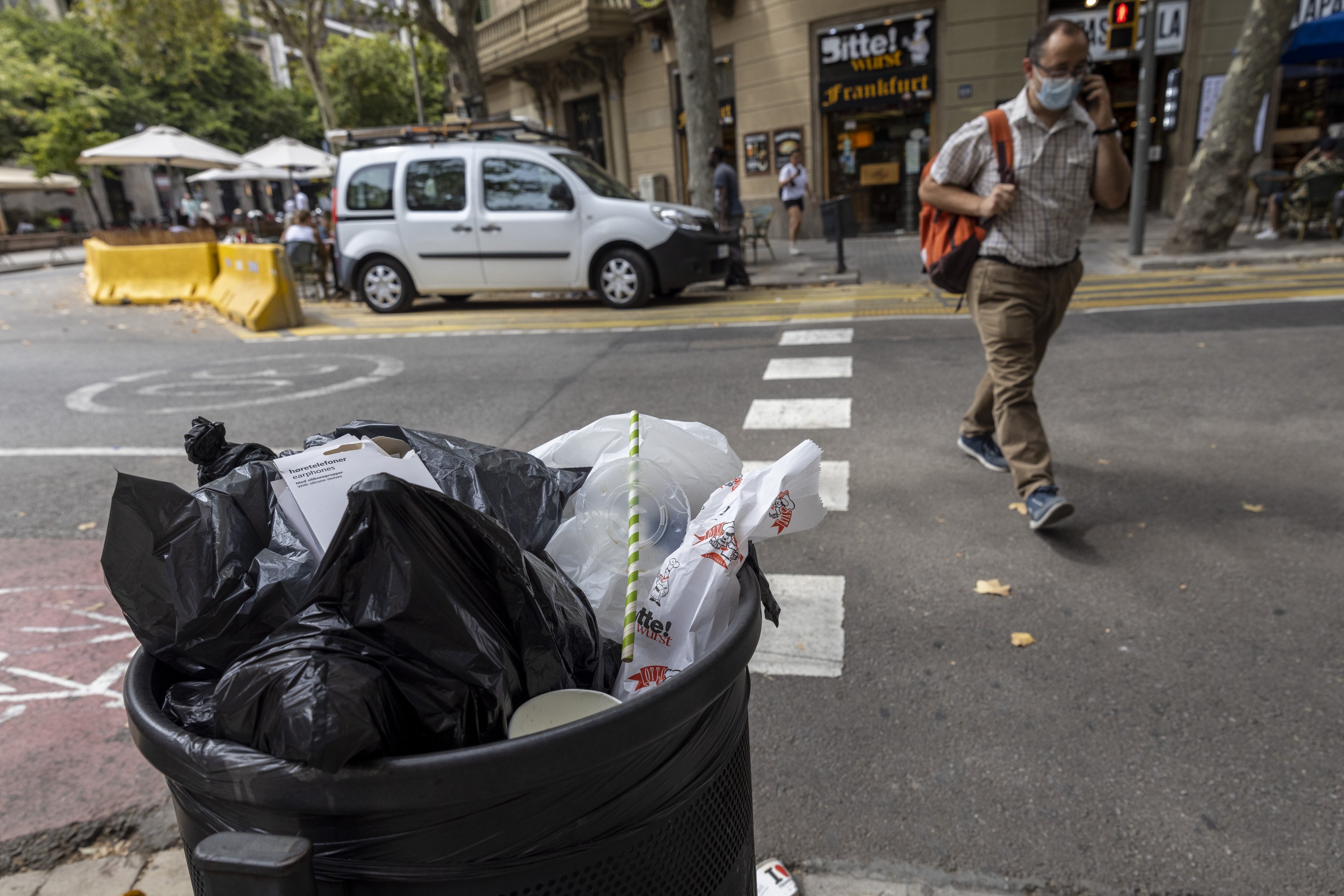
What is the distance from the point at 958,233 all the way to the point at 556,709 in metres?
3.48

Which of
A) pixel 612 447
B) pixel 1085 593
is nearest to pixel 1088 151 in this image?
pixel 1085 593

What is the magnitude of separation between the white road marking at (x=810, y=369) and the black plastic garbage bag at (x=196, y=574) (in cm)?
576

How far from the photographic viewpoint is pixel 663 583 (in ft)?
4.45

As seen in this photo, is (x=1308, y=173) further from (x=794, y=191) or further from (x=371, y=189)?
(x=371, y=189)

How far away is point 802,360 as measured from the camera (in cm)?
729

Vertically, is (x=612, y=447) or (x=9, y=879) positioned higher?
(x=612, y=447)

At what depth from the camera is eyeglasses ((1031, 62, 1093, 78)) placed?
361 centimetres

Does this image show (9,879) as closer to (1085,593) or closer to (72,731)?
(72,731)

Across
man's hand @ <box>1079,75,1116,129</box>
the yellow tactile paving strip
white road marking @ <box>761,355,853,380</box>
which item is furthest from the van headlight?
man's hand @ <box>1079,75,1116,129</box>

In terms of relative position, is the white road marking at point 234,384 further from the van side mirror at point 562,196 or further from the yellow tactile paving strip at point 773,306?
the van side mirror at point 562,196

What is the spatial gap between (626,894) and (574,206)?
10.1 meters

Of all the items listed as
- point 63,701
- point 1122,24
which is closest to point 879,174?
point 1122,24

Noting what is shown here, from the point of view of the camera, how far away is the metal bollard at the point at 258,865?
2.96 ft

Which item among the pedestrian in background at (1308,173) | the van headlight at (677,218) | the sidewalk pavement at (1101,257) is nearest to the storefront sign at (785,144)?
the sidewalk pavement at (1101,257)
